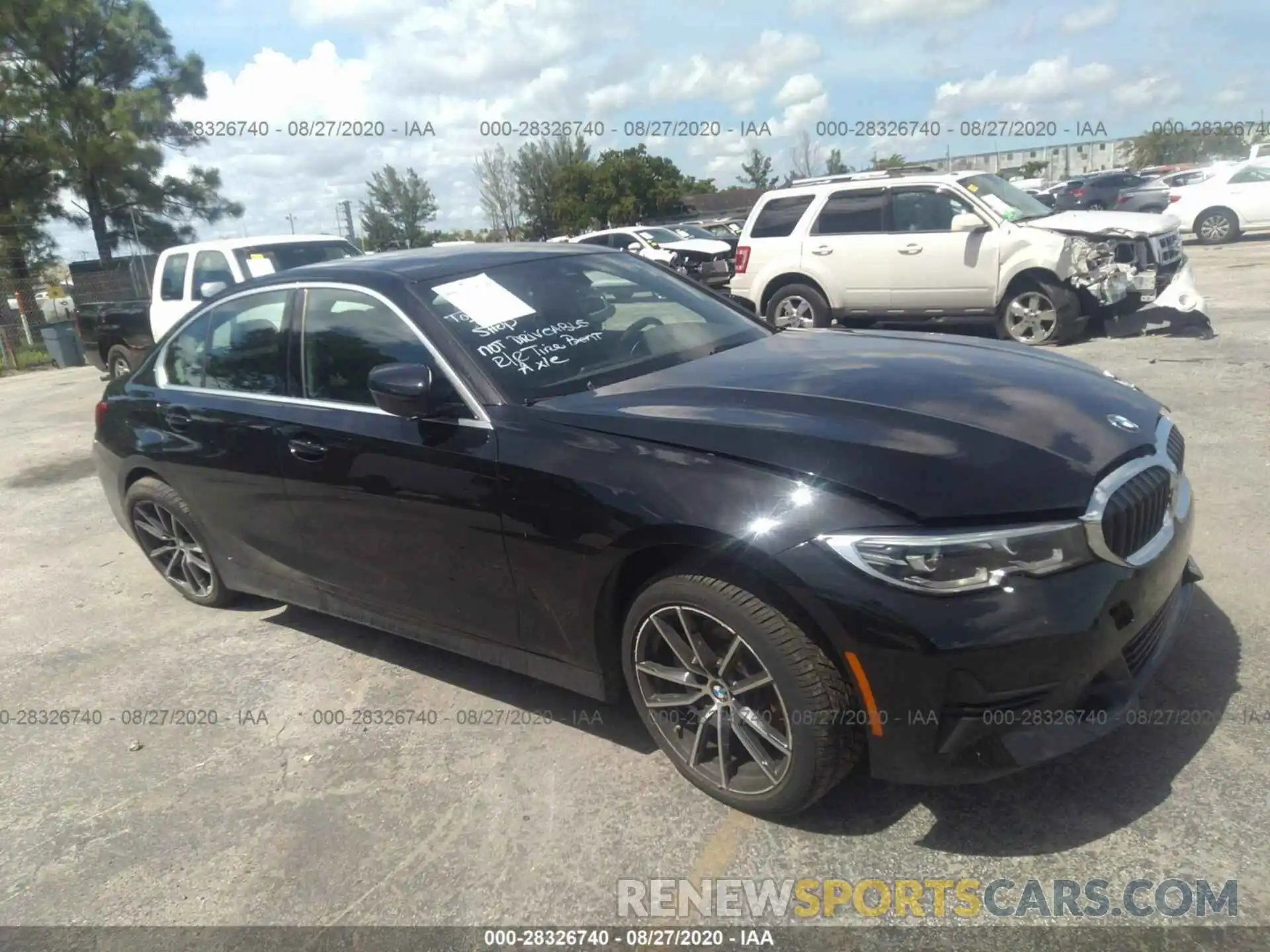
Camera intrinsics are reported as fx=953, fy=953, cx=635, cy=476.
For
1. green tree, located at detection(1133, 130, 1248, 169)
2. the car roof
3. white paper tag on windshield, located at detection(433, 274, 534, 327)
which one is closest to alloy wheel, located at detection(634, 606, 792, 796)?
white paper tag on windshield, located at detection(433, 274, 534, 327)

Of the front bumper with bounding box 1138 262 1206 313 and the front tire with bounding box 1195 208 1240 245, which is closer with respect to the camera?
the front bumper with bounding box 1138 262 1206 313

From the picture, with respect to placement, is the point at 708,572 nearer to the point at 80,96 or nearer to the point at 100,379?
the point at 100,379

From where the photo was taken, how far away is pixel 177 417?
4441mm

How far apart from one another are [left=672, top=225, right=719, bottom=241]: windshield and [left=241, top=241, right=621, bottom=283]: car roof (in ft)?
58.9

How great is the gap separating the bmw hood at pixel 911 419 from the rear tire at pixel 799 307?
7.58m

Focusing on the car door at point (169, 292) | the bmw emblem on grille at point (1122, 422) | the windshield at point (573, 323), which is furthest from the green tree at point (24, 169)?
the bmw emblem on grille at point (1122, 422)

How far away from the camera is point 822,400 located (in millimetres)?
2947

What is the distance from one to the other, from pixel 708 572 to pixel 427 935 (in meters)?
1.24

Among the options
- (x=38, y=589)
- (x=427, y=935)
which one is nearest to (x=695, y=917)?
(x=427, y=935)

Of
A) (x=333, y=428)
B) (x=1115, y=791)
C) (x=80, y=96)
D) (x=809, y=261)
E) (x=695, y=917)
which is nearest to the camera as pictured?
(x=695, y=917)

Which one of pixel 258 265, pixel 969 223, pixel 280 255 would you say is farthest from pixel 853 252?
pixel 258 265

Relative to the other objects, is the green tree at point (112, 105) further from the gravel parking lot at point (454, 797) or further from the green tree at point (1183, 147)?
the green tree at point (1183, 147)

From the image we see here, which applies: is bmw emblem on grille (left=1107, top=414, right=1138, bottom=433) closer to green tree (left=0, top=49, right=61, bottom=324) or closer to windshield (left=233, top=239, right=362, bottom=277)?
windshield (left=233, top=239, right=362, bottom=277)

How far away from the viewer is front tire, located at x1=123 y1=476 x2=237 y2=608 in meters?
4.62
